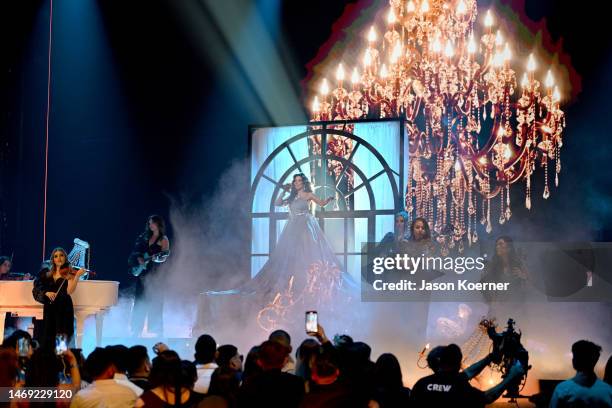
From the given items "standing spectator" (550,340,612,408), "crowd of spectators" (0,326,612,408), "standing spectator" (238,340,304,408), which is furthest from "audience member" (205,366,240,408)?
"standing spectator" (550,340,612,408)

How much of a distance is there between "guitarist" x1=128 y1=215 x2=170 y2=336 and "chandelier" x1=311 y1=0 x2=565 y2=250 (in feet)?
9.33

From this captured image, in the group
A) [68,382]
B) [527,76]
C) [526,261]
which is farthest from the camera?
[527,76]

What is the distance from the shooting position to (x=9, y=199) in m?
11.1

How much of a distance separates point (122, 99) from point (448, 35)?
209 inches

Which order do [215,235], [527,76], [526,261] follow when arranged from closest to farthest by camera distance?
[526,261], [527,76], [215,235]

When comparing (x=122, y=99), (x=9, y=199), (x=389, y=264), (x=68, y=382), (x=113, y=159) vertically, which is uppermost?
(x=122, y=99)

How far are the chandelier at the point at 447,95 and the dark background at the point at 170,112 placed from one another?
0.98 meters

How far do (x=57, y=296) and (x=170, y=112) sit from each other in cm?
585

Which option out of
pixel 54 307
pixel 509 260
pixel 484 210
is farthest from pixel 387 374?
pixel 484 210

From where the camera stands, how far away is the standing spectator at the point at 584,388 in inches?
144

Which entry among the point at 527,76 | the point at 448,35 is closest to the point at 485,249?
the point at 527,76

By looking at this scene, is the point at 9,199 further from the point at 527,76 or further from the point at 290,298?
the point at 527,76

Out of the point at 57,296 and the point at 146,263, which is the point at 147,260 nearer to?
the point at 146,263

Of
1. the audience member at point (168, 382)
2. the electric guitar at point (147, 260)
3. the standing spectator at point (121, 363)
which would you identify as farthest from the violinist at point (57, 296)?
the audience member at point (168, 382)
